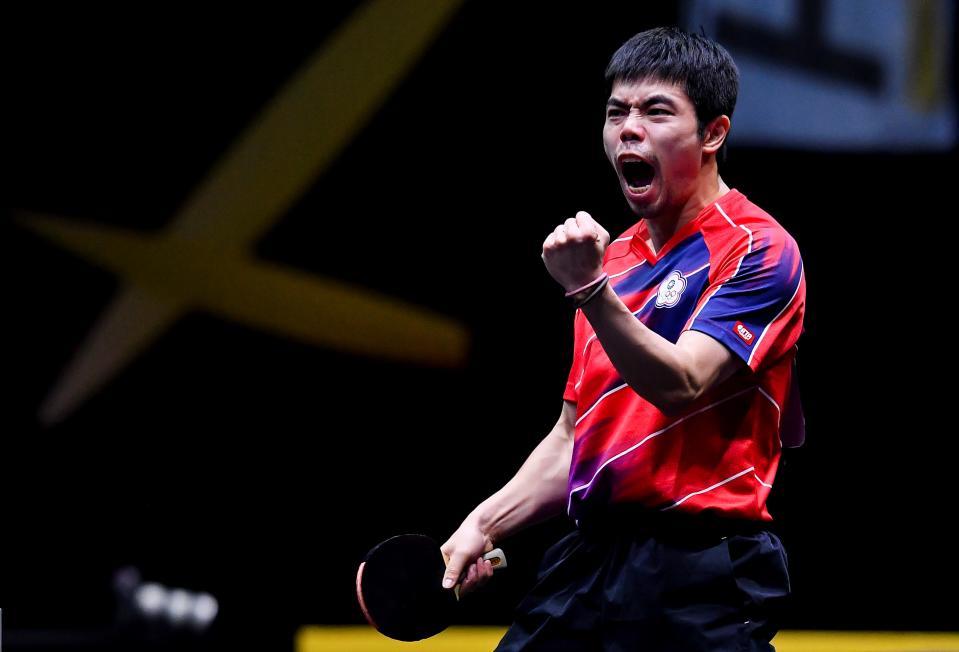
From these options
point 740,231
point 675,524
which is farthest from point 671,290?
point 675,524

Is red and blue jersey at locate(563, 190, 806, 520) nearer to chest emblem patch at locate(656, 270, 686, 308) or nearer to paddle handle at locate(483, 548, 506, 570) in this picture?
chest emblem patch at locate(656, 270, 686, 308)

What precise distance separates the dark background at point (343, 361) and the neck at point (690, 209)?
7.72 feet

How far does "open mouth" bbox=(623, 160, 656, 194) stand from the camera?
2.23m

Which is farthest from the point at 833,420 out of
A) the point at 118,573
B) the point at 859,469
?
the point at 118,573

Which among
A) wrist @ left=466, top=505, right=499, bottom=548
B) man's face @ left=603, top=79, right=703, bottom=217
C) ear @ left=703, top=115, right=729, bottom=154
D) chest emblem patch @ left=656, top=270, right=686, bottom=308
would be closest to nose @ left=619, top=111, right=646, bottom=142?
man's face @ left=603, top=79, right=703, bottom=217

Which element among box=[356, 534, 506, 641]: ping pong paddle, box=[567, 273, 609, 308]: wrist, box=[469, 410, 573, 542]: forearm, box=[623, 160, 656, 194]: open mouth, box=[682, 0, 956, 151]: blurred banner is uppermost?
box=[682, 0, 956, 151]: blurred banner

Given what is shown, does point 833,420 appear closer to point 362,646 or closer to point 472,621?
point 472,621

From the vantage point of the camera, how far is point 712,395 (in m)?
2.12

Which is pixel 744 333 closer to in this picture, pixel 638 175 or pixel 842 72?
pixel 638 175

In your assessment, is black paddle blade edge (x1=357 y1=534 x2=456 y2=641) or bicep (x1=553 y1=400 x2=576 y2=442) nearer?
black paddle blade edge (x1=357 y1=534 x2=456 y2=641)

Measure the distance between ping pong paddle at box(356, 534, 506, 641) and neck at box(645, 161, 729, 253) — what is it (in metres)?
0.68

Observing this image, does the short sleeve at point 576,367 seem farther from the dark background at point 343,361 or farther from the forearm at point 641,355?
the dark background at point 343,361

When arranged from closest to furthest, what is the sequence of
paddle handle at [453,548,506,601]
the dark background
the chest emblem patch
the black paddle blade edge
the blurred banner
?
the chest emblem patch → the black paddle blade edge → paddle handle at [453,548,506,601] → the blurred banner → the dark background

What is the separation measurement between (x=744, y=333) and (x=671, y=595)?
432 mm
